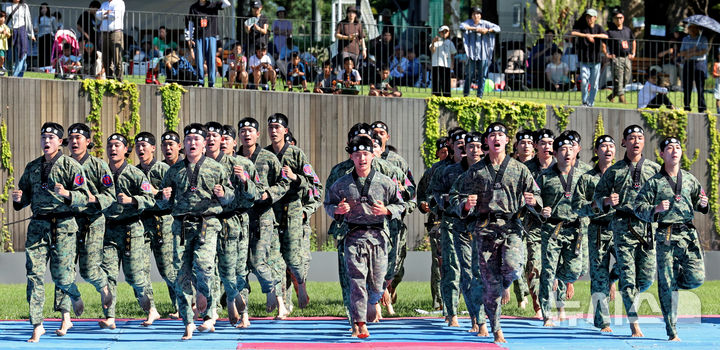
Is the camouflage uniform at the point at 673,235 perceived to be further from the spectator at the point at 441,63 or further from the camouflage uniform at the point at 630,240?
the spectator at the point at 441,63

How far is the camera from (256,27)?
20625 mm

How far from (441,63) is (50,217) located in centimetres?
1084

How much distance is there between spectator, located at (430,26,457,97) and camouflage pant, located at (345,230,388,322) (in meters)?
9.30

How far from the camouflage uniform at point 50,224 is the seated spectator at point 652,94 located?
1352cm

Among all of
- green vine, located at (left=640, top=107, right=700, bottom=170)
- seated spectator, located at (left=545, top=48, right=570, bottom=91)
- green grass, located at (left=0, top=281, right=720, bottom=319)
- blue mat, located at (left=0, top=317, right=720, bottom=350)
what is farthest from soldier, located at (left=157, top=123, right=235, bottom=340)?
green vine, located at (left=640, top=107, right=700, bottom=170)

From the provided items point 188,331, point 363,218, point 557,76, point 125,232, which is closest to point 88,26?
point 125,232

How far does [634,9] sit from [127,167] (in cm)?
2982

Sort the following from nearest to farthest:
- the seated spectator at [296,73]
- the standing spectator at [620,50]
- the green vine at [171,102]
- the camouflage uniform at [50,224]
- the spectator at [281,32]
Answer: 1. the camouflage uniform at [50,224]
2. the green vine at [171,102]
3. the seated spectator at [296,73]
4. the spectator at [281,32]
5. the standing spectator at [620,50]

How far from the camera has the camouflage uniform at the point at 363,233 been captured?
1188cm

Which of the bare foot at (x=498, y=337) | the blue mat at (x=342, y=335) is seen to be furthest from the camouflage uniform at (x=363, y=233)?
the bare foot at (x=498, y=337)

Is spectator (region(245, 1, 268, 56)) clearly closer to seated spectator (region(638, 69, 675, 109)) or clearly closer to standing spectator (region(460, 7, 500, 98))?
standing spectator (region(460, 7, 500, 98))

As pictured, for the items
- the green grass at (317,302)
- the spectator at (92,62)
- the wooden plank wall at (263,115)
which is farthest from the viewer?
the spectator at (92,62)

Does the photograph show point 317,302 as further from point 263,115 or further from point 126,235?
point 263,115

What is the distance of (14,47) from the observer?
19.8m
